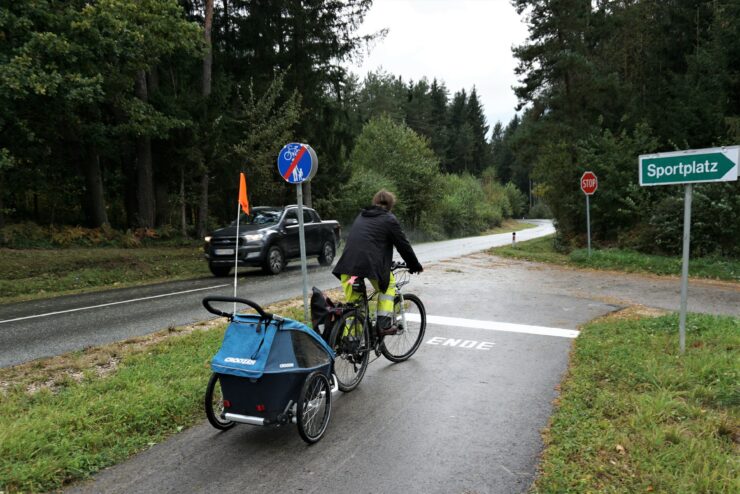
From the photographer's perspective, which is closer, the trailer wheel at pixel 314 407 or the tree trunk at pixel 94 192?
the trailer wheel at pixel 314 407

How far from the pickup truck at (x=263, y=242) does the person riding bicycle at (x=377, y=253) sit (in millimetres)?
8467

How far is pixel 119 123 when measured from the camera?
59.7ft

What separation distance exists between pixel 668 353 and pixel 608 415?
232 centimetres

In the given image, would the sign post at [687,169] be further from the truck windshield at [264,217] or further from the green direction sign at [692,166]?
Result: the truck windshield at [264,217]

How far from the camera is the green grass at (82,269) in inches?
472

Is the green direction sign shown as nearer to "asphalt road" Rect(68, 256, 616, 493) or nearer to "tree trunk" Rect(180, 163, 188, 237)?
"asphalt road" Rect(68, 256, 616, 493)

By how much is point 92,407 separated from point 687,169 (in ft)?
21.7

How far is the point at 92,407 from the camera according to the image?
4.18m

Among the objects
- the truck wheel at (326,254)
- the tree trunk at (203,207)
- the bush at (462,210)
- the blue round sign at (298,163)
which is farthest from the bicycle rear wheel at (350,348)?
the bush at (462,210)

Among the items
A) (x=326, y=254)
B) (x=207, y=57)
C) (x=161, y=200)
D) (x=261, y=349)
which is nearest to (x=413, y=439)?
(x=261, y=349)

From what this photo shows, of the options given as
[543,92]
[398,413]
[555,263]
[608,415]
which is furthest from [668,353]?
[543,92]

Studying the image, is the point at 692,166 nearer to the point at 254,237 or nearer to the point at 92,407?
the point at 92,407

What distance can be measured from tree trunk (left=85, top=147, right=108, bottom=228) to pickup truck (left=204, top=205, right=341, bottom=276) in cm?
756

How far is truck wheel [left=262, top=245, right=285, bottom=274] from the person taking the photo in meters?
14.0
